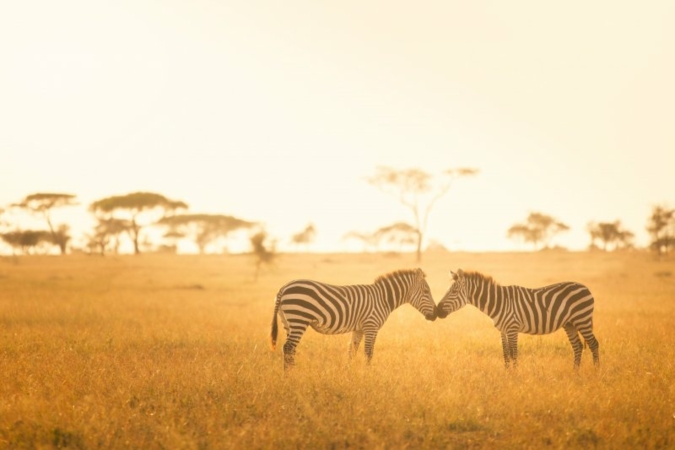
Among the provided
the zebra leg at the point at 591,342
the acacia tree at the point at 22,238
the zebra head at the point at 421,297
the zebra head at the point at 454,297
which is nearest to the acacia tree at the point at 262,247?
the zebra head at the point at 421,297

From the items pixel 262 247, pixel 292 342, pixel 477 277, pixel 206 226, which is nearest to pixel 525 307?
pixel 477 277

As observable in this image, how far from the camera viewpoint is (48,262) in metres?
50.5

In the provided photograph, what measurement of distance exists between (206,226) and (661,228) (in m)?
57.0

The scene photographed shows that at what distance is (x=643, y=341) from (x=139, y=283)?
2991 cm

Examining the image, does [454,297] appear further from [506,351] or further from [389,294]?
[506,351]

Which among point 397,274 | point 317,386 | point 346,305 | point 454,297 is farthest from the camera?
point 397,274

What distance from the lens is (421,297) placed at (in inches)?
456

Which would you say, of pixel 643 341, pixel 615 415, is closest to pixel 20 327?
pixel 615 415

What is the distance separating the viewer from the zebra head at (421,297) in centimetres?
1147

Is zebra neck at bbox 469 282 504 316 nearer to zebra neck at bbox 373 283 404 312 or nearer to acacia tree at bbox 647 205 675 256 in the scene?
zebra neck at bbox 373 283 404 312

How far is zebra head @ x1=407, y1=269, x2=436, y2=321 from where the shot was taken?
11.5 metres

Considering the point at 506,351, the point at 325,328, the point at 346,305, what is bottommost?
the point at 506,351

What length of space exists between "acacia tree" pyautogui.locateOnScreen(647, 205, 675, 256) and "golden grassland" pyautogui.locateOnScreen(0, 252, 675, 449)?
4191cm

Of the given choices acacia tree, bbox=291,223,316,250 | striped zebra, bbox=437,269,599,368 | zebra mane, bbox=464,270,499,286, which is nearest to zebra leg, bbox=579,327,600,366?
striped zebra, bbox=437,269,599,368
